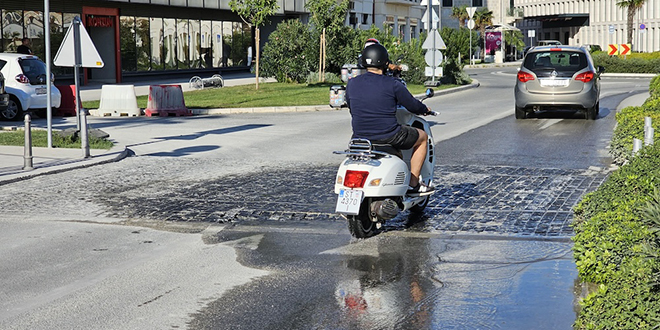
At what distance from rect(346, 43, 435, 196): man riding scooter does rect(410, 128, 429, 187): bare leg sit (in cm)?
22

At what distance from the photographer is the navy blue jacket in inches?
335

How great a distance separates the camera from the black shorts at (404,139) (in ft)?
28.2

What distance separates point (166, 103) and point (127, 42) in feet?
59.2

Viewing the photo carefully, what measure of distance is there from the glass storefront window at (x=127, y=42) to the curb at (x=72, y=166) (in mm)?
26343

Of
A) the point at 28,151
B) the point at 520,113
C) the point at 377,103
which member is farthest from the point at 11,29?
the point at 377,103

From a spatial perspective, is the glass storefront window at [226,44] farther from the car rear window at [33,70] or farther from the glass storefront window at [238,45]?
the car rear window at [33,70]

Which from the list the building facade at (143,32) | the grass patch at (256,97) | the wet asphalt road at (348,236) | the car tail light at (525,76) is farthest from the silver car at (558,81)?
the building facade at (143,32)

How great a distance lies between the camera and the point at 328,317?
588 cm

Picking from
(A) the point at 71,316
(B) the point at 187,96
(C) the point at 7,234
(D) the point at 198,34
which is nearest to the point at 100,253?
(C) the point at 7,234

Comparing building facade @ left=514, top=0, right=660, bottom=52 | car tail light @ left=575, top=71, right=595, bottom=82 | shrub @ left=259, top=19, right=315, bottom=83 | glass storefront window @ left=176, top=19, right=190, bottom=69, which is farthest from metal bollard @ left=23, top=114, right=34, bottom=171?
building facade @ left=514, top=0, right=660, bottom=52

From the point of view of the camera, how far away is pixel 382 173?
826 centimetres

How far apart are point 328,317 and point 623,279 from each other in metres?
1.93

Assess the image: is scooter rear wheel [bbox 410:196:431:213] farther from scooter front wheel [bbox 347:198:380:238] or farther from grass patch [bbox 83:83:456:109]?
grass patch [bbox 83:83:456:109]

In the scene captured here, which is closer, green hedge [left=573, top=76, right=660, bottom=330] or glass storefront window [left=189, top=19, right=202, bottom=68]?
green hedge [left=573, top=76, right=660, bottom=330]
